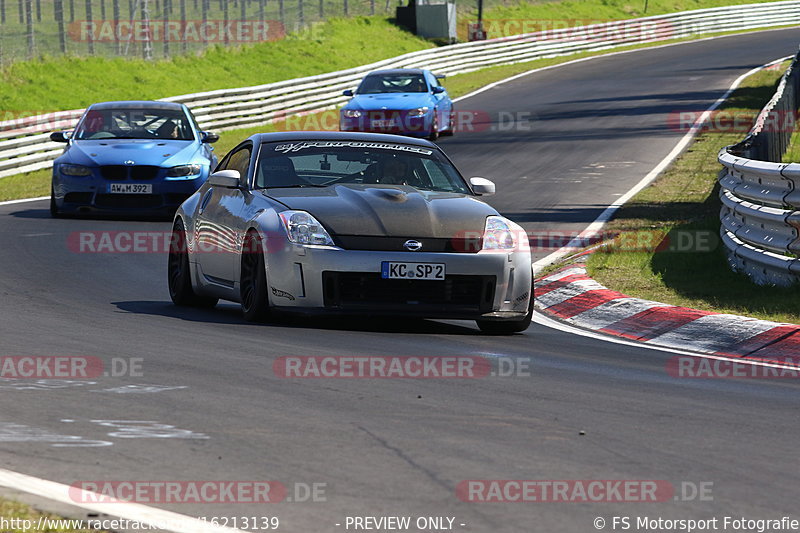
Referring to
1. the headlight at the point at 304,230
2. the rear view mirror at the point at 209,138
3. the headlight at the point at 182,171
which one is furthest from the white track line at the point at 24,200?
the headlight at the point at 304,230

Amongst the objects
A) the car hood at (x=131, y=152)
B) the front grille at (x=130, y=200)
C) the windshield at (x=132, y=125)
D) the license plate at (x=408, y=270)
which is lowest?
the front grille at (x=130, y=200)

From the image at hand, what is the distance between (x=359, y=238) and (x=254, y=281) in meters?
0.86

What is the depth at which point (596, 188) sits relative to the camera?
68.6 ft

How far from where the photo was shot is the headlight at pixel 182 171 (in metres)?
17.3

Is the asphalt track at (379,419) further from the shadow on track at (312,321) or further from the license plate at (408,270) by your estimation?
the license plate at (408,270)

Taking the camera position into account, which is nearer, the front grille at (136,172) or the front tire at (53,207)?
the front grille at (136,172)

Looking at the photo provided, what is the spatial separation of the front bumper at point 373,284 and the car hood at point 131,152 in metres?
8.59

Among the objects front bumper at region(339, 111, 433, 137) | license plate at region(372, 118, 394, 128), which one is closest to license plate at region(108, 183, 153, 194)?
front bumper at region(339, 111, 433, 137)

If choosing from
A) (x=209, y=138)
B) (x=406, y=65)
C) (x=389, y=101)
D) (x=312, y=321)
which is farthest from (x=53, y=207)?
(x=406, y=65)

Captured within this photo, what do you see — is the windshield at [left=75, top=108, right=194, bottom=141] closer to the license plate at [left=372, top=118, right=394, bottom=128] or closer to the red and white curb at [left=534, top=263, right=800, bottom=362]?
the red and white curb at [left=534, top=263, right=800, bottom=362]

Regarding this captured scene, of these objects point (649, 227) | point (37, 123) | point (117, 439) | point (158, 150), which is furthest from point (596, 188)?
point (117, 439)

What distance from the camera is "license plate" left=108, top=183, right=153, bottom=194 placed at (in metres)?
17.2

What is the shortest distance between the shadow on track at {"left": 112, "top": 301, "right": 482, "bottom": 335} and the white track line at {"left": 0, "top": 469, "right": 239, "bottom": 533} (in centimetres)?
448

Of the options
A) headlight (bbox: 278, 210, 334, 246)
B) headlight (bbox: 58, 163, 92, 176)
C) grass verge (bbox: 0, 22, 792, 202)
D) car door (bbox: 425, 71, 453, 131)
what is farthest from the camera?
car door (bbox: 425, 71, 453, 131)
